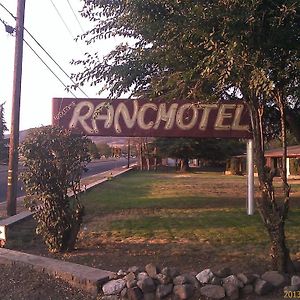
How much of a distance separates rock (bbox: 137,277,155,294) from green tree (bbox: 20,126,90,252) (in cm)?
301

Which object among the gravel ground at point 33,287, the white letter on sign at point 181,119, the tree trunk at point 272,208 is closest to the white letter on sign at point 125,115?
the white letter on sign at point 181,119

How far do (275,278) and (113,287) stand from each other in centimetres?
188

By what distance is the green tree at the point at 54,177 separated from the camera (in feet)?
27.6

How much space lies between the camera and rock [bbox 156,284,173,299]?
5.81m

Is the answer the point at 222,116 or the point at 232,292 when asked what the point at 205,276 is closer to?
the point at 232,292

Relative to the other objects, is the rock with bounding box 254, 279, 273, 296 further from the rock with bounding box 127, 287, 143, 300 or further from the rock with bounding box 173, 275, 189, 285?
the rock with bounding box 127, 287, 143, 300

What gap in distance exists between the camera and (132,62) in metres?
7.88

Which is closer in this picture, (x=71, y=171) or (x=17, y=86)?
(x=71, y=171)

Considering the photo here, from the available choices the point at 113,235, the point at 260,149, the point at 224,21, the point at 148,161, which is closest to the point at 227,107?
the point at 113,235

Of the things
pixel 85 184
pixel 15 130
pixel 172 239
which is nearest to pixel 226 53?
pixel 172 239

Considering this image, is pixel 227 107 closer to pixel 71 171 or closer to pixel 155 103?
pixel 155 103

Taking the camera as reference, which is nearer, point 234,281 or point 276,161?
point 234,281

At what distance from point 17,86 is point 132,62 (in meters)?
7.00

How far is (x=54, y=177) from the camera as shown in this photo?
849 centimetres
